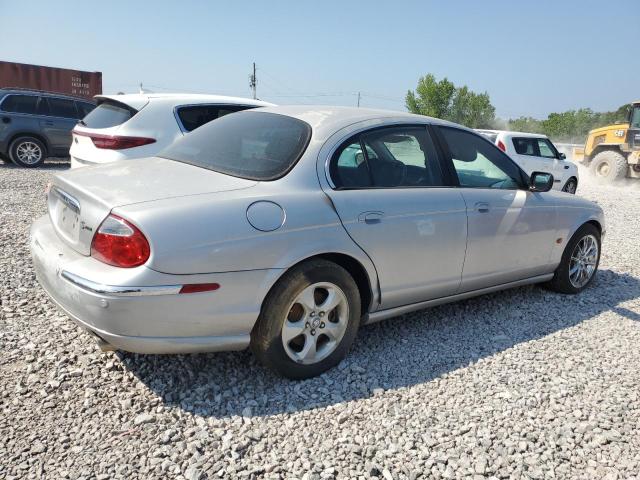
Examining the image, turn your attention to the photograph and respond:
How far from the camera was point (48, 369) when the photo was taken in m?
2.91

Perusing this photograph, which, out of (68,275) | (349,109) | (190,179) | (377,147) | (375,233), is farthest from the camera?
(349,109)

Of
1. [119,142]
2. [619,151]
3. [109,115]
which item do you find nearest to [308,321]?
[119,142]

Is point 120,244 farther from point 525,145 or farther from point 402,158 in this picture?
point 525,145

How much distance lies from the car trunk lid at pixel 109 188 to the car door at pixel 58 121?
965 cm

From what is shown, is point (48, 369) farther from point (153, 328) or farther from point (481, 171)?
point (481, 171)

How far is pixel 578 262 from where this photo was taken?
4727mm

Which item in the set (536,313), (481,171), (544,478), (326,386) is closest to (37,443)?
(326,386)

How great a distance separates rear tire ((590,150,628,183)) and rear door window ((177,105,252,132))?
13.1 metres

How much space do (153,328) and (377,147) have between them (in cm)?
176

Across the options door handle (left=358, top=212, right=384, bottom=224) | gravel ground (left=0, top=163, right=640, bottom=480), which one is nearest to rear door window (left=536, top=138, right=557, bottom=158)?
gravel ground (left=0, top=163, right=640, bottom=480)

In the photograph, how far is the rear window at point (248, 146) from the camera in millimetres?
2986

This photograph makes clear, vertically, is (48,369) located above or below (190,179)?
below

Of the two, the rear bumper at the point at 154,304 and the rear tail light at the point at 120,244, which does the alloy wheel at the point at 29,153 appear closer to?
the rear bumper at the point at 154,304

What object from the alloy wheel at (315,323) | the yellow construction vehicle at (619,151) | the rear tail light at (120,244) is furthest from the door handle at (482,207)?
the yellow construction vehicle at (619,151)
